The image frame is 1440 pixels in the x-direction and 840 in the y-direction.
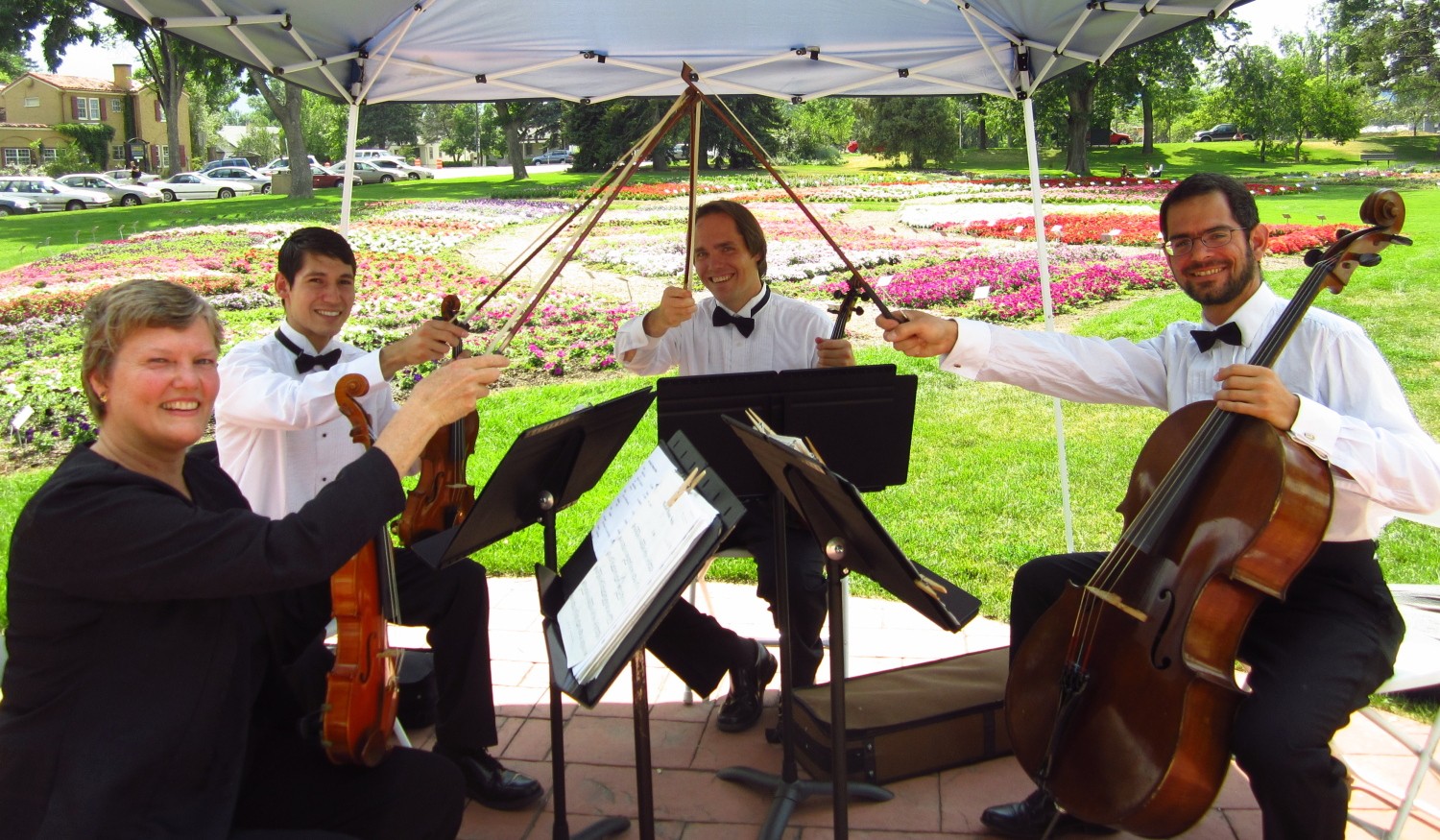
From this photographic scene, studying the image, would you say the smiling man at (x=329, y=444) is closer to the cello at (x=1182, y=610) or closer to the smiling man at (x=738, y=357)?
the smiling man at (x=738, y=357)

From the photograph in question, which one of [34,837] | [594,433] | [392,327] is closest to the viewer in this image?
[34,837]

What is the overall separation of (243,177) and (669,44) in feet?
112

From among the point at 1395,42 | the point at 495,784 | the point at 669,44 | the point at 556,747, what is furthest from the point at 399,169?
the point at 556,747

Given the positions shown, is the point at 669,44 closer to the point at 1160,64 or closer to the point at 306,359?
the point at 306,359

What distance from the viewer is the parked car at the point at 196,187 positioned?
3216 centimetres

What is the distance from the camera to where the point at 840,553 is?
2.19 meters

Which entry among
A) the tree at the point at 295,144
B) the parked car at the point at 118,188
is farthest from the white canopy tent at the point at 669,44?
the parked car at the point at 118,188

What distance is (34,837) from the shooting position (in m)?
1.78

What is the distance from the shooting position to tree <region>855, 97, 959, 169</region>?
31.4 meters

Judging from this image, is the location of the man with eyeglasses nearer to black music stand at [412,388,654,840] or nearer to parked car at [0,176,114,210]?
black music stand at [412,388,654,840]

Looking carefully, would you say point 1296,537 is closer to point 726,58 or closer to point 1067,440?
point 726,58

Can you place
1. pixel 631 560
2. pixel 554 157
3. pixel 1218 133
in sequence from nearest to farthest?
1. pixel 631 560
2. pixel 554 157
3. pixel 1218 133

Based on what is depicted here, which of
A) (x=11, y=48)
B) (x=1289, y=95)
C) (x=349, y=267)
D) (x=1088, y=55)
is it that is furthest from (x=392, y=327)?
(x=1289, y=95)

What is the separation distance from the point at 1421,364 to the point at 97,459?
8585mm
